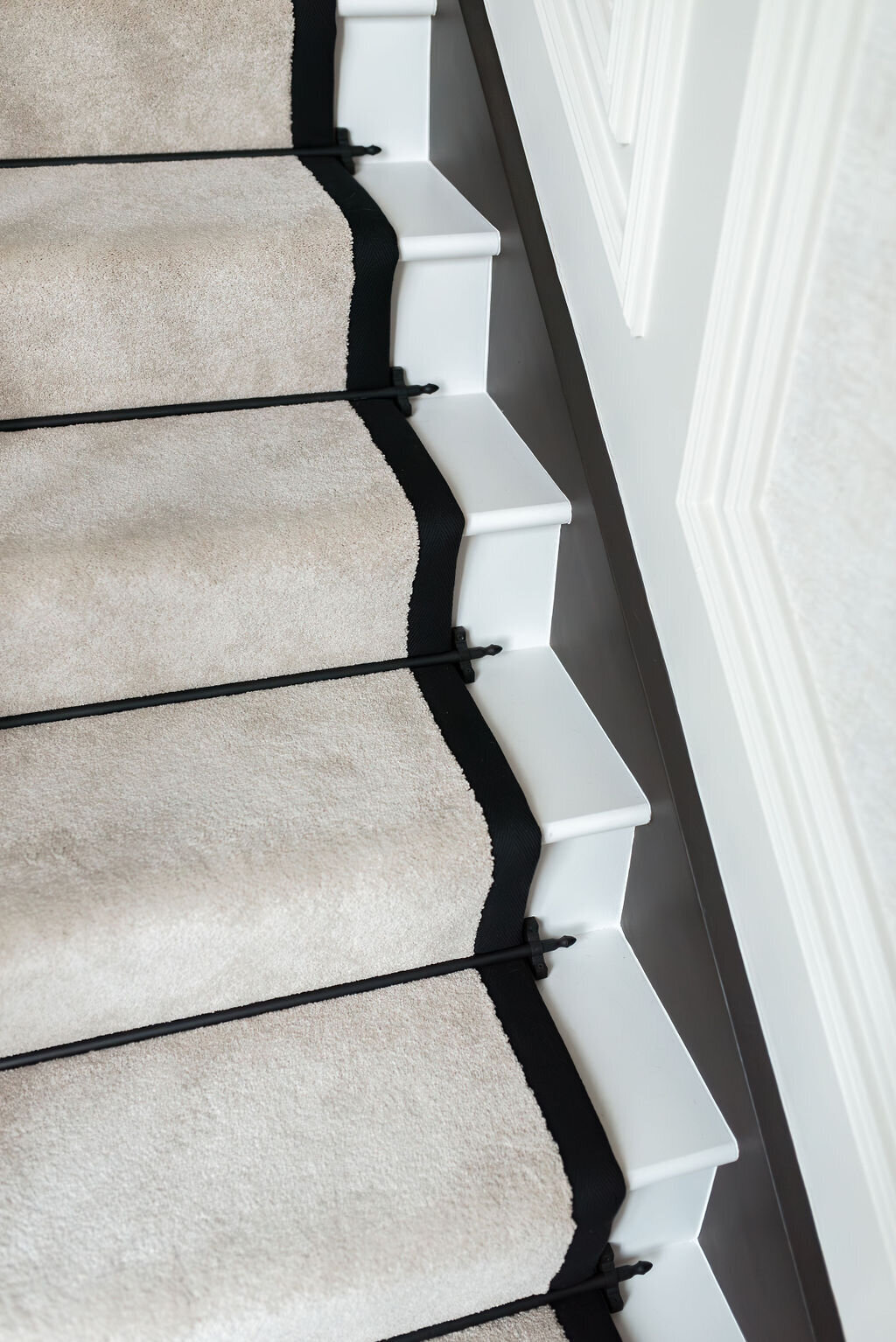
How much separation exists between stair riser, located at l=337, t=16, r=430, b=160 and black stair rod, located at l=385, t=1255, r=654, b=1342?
1451mm

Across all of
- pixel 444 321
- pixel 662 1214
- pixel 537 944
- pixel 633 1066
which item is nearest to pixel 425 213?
pixel 444 321

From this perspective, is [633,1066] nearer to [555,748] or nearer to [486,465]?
[555,748]

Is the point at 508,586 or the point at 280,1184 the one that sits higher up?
the point at 508,586

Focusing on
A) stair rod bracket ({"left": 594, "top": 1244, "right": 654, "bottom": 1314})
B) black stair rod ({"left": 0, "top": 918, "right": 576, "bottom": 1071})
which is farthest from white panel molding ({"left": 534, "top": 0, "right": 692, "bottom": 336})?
stair rod bracket ({"left": 594, "top": 1244, "right": 654, "bottom": 1314})

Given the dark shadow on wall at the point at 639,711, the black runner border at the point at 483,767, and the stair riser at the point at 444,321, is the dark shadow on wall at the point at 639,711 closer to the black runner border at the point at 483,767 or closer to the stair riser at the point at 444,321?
the stair riser at the point at 444,321

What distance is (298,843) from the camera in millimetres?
1121

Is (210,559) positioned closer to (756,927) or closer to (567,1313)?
(756,927)

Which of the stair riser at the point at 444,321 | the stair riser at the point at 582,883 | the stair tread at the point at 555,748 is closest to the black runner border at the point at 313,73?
the stair riser at the point at 444,321

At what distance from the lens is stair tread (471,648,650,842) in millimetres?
1194

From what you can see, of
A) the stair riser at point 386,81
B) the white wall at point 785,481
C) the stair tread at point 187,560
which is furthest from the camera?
the stair riser at point 386,81

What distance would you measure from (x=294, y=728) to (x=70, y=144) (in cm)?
87

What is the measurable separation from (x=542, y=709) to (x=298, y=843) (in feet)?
1.16

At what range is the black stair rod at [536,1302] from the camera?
3.40 ft

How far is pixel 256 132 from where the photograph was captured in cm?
157
